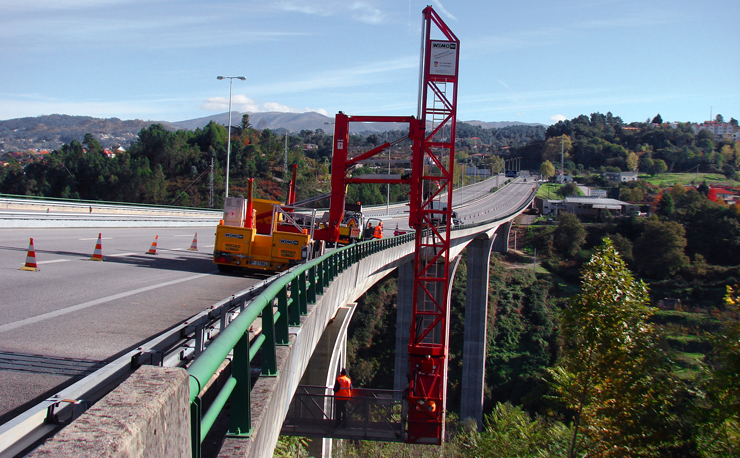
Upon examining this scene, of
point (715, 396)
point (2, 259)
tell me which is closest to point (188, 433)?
point (2, 259)

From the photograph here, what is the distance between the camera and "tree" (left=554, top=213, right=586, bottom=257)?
9075cm

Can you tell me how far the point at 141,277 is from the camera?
44.5 feet

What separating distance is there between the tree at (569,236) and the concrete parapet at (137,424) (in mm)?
93071

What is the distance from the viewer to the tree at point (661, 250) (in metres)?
79.8

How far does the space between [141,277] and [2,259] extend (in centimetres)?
385

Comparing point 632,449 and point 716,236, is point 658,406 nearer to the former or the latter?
point 632,449

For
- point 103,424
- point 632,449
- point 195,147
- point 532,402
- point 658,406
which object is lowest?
point 532,402

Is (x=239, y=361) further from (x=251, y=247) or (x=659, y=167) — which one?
(x=659, y=167)

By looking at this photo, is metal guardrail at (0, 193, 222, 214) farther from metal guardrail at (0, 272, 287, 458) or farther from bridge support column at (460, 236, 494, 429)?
metal guardrail at (0, 272, 287, 458)

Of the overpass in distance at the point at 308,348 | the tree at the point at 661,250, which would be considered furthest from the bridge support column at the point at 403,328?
the tree at the point at 661,250

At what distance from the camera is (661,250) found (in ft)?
267

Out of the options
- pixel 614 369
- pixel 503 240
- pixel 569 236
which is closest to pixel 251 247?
pixel 614 369

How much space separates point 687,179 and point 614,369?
178 m

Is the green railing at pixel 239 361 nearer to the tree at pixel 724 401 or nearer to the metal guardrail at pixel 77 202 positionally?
the tree at pixel 724 401
